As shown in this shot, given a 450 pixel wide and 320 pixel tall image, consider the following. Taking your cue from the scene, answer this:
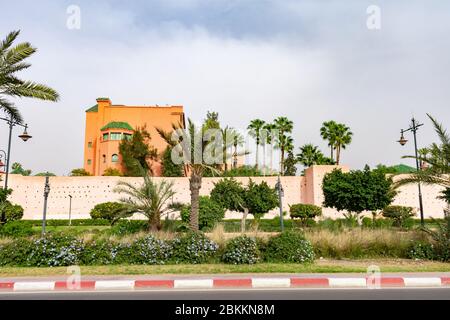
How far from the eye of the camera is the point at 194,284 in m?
7.93

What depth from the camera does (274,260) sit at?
11148 millimetres

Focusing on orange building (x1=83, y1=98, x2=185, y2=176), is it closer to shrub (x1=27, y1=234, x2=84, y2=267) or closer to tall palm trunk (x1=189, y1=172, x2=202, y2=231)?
tall palm trunk (x1=189, y1=172, x2=202, y2=231)

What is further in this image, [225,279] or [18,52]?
→ [18,52]

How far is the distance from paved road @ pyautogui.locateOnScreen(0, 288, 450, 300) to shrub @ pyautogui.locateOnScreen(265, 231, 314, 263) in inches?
139

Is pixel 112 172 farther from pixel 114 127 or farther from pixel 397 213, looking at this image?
pixel 397 213

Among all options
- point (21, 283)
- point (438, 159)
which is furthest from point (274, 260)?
point (438, 159)

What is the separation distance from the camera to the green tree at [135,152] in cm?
4797

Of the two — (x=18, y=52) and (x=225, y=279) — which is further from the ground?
(x=18, y=52)

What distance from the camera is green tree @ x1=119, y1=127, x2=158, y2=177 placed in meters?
48.0

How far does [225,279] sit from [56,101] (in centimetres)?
1131

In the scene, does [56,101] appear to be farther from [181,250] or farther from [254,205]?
[254,205]

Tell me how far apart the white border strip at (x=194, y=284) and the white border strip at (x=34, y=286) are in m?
2.73

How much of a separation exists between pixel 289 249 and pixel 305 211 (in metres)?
26.0
